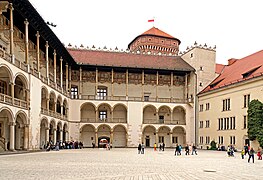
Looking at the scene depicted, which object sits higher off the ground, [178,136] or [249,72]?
[249,72]

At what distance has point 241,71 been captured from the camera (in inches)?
1859

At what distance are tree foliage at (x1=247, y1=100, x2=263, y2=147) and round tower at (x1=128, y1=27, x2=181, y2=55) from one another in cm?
3690

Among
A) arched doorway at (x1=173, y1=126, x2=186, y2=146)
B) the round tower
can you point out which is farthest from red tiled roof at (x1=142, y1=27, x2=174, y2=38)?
arched doorway at (x1=173, y1=126, x2=186, y2=146)

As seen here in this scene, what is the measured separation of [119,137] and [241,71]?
2068 cm

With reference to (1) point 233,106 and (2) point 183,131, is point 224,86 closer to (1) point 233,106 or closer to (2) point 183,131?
(1) point 233,106

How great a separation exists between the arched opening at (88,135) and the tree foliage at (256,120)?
23727 millimetres

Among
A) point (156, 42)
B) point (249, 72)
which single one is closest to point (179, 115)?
point (249, 72)

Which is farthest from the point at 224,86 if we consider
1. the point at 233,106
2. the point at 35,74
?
the point at 35,74

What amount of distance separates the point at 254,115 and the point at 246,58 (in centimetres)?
1493

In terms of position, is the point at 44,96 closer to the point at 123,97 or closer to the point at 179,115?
the point at 123,97

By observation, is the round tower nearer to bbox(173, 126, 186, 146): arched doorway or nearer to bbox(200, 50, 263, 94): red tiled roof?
bbox(200, 50, 263, 94): red tiled roof

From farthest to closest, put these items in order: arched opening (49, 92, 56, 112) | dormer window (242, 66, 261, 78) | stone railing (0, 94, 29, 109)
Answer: dormer window (242, 66, 261, 78) < arched opening (49, 92, 56, 112) < stone railing (0, 94, 29, 109)

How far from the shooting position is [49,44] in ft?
129

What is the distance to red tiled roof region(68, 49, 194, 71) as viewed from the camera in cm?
5303
